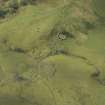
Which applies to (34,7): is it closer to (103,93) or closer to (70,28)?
(70,28)

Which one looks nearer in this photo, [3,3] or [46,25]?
[46,25]

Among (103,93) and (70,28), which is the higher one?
(70,28)

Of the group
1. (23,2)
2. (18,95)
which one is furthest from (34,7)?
(18,95)

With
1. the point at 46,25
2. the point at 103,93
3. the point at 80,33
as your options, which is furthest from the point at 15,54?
the point at 103,93

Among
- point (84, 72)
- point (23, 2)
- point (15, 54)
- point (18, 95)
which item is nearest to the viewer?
point (18, 95)

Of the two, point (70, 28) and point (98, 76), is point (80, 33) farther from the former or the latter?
point (98, 76)

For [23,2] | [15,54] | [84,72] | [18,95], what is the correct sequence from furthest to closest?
1. [23,2]
2. [15,54]
3. [84,72]
4. [18,95]
